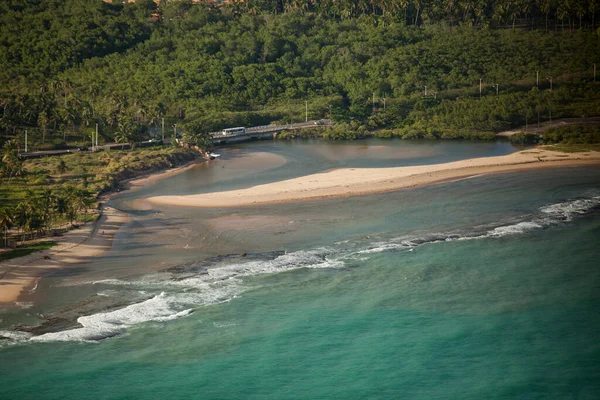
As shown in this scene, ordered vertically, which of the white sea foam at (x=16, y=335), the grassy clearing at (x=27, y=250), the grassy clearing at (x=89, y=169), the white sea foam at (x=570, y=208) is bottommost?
the white sea foam at (x=16, y=335)

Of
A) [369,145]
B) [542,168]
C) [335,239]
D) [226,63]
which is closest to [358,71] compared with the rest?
[226,63]

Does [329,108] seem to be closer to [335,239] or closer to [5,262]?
[335,239]

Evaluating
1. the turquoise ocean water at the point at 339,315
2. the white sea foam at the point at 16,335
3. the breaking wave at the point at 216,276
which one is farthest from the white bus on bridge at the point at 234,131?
the white sea foam at the point at 16,335

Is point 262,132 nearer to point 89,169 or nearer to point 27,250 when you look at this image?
point 89,169

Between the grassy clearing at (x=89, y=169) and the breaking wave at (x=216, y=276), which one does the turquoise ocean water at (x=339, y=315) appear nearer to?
the breaking wave at (x=216, y=276)

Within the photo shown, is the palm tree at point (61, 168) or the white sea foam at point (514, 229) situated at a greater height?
the palm tree at point (61, 168)


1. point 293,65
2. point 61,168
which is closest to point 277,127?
point 293,65

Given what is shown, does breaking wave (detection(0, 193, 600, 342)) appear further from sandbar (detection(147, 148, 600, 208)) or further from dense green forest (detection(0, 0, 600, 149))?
dense green forest (detection(0, 0, 600, 149))
